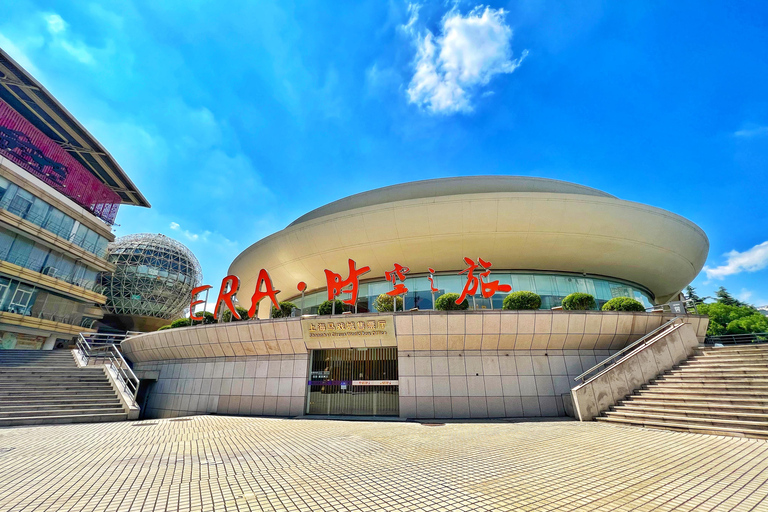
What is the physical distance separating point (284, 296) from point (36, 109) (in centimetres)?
3560

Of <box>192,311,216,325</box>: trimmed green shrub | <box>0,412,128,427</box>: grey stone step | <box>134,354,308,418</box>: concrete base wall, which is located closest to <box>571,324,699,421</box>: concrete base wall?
<box>134,354,308,418</box>: concrete base wall

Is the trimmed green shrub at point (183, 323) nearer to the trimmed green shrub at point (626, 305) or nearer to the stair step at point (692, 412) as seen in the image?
the stair step at point (692, 412)

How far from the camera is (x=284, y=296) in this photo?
25.3 metres

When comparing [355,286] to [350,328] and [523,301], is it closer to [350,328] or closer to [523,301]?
[350,328]

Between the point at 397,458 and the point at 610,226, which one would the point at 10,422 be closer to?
the point at 397,458

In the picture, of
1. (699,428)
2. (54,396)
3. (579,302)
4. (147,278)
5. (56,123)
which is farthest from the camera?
(147,278)

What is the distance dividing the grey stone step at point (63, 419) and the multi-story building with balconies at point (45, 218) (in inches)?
950

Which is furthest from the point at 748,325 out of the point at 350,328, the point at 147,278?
the point at 147,278

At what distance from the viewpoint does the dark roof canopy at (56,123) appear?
31008mm

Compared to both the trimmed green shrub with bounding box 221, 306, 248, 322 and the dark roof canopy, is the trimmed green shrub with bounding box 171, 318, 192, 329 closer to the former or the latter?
the trimmed green shrub with bounding box 221, 306, 248, 322

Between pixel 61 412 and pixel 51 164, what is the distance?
37.4m

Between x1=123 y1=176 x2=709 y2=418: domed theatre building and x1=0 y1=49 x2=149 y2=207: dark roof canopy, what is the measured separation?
99.0ft

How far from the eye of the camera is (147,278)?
52.9 metres

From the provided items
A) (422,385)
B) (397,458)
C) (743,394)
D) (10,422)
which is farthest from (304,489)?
(10,422)
